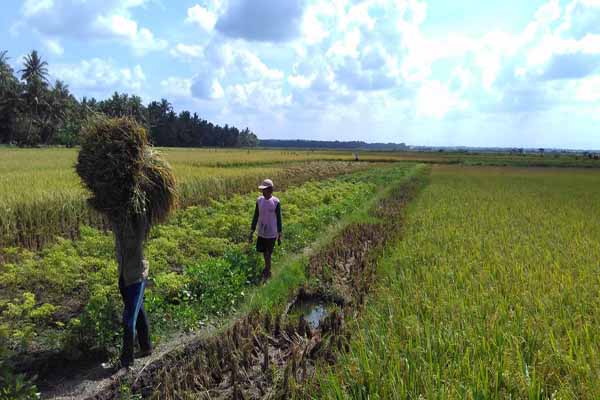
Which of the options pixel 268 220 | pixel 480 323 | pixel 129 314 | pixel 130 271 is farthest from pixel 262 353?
pixel 268 220

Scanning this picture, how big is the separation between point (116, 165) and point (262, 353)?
2.75 metres

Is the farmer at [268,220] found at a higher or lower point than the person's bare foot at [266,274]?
Answer: higher

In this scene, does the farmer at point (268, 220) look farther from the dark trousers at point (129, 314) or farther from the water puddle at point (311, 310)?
the dark trousers at point (129, 314)

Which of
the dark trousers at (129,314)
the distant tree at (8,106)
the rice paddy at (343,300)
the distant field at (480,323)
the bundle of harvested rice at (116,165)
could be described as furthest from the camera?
the distant tree at (8,106)

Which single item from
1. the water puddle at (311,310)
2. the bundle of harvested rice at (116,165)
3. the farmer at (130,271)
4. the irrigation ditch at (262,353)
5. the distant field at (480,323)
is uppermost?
the bundle of harvested rice at (116,165)

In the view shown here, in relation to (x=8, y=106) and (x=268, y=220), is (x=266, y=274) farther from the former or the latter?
(x=8, y=106)

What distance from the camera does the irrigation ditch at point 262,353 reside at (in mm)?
3691

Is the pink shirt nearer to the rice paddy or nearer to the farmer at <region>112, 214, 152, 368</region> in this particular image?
the rice paddy

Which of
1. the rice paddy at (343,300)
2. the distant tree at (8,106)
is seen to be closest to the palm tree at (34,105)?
the distant tree at (8,106)

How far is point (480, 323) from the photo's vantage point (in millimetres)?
4398

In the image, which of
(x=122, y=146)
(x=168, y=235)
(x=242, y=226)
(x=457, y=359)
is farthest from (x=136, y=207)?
(x=242, y=226)

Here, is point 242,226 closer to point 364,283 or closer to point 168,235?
point 168,235

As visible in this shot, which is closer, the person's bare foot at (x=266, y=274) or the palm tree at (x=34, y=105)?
the person's bare foot at (x=266, y=274)

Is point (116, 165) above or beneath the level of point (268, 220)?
above
